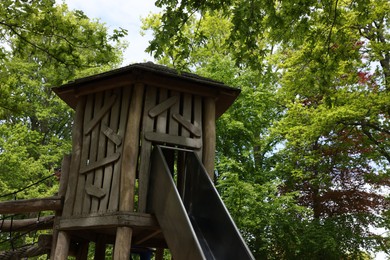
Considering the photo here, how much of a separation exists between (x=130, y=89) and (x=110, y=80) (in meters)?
0.43

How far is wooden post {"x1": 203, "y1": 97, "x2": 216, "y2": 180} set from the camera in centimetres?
739

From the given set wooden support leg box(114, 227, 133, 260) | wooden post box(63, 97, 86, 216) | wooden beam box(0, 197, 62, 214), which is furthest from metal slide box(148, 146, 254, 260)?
wooden beam box(0, 197, 62, 214)

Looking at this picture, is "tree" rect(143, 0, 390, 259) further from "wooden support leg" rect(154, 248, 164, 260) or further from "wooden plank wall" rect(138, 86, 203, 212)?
"wooden support leg" rect(154, 248, 164, 260)

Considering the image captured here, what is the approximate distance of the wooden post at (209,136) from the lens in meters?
7.39

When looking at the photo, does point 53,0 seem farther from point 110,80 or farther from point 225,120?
point 225,120

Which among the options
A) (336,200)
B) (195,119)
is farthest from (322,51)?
(336,200)

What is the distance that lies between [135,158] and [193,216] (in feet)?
4.42

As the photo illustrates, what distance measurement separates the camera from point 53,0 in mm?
6223

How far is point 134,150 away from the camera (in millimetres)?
6863

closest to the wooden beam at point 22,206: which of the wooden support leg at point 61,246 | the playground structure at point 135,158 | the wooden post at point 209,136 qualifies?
the playground structure at point 135,158

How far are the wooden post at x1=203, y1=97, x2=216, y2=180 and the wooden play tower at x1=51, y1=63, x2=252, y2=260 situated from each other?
2 centimetres

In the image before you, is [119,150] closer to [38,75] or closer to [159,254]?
[159,254]

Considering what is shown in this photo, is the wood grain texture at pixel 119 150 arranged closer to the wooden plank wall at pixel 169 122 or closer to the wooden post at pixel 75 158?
the wooden plank wall at pixel 169 122

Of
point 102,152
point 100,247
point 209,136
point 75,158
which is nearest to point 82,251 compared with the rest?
point 100,247
